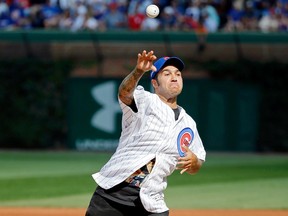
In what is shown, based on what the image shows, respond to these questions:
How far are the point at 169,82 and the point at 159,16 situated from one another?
1533 cm

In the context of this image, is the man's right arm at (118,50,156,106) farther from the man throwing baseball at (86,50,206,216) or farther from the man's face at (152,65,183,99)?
the man's face at (152,65,183,99)

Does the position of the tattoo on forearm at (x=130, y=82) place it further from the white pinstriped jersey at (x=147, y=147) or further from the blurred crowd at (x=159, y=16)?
the blurred crowd at (x=159, y=16)

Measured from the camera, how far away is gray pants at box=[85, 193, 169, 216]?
614 centimetres

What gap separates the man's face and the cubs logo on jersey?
28 centimetres

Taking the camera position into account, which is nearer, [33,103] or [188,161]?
[188,161]

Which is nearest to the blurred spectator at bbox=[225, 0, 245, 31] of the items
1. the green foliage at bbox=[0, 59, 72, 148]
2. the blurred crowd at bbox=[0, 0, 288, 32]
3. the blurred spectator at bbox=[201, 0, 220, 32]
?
the blurred crowd at bbox=[0, 0, 288, 32]

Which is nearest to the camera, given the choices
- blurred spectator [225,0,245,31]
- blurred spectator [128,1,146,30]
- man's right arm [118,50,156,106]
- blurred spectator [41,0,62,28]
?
man's right arm [118,50,156,106]

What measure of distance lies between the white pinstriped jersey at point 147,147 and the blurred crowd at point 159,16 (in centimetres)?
1462

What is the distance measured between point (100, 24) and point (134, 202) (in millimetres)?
15427

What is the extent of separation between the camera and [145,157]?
6.09m

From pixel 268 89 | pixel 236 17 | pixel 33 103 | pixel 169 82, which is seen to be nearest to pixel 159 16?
pixel 236 17

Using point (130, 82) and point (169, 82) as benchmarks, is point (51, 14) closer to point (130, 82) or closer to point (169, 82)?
point (169, 82)

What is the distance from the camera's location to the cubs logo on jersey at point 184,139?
6176 mm

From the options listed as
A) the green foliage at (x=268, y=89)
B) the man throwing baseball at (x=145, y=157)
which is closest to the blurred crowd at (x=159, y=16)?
the green foliage at (x=268, y=89)
